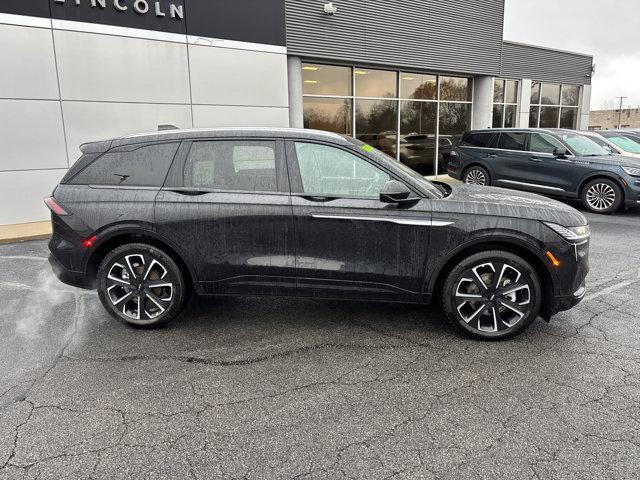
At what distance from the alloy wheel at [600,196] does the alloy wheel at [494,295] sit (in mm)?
7330

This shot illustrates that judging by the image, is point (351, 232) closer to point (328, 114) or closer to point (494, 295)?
point (494, 295)

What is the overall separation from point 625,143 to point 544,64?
769 centimetres

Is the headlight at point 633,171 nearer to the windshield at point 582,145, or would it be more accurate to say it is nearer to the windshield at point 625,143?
the windshield at point 582,145

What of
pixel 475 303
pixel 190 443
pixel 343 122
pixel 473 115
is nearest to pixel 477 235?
pixel 475 303

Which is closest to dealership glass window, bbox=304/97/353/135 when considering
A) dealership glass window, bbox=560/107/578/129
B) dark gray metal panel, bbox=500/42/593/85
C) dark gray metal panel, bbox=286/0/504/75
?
dark gray metal panel, bbox=286/0/504/75

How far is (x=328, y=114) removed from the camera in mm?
12773

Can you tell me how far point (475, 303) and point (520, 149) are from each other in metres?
8.47

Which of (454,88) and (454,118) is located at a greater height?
(454,88)

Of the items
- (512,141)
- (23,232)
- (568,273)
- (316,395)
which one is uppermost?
(512,141)

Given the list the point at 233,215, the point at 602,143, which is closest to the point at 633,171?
the point at 602,143

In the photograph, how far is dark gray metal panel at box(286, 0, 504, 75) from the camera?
11.6m

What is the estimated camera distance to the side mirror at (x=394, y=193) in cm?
372

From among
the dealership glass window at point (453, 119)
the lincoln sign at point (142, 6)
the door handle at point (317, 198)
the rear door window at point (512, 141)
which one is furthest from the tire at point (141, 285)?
the dealership glass window at point (453, 119)

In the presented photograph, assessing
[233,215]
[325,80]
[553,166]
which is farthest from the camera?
[325,80]
